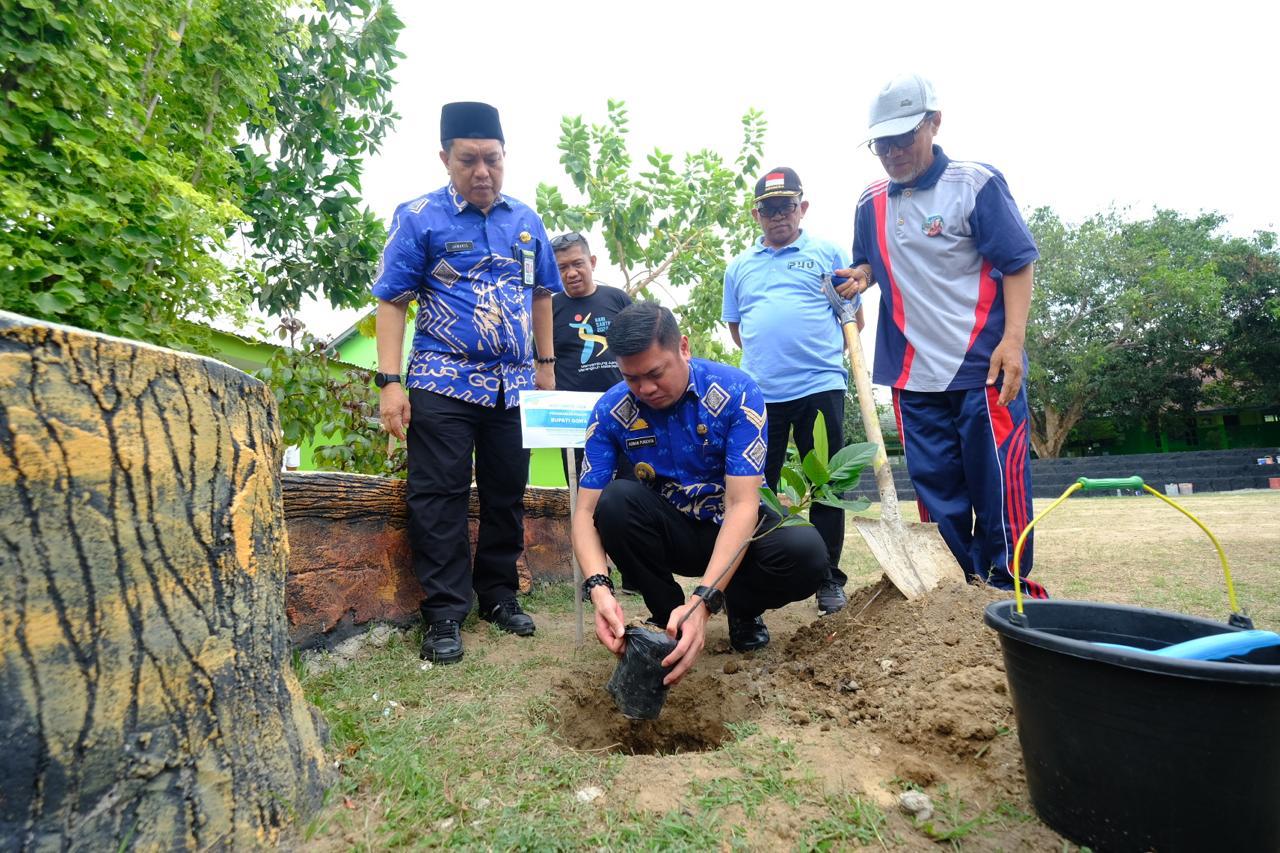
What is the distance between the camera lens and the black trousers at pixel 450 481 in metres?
2.65

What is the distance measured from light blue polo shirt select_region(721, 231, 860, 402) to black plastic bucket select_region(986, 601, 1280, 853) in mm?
2126

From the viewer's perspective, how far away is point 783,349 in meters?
3.44

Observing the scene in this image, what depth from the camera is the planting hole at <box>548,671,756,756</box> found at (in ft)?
7.07

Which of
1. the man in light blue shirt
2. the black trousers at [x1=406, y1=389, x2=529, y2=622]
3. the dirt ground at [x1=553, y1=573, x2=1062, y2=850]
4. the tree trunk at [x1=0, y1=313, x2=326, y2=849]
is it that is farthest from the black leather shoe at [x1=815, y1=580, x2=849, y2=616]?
the tree trunk at [x1=0, y1=313, x2=326, y2=849]

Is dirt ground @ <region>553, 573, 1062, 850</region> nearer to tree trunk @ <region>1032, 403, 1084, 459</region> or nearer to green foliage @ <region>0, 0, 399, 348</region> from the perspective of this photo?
green foliage @ <region>0, 0, 399, 348</region>

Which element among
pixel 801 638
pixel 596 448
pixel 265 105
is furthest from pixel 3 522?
pixel 265 105

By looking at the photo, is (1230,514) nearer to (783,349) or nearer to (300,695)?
(783,349)

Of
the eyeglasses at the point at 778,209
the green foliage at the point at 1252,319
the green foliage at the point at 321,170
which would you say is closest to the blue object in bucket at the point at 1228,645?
the eyeglasses at the point at 778,209

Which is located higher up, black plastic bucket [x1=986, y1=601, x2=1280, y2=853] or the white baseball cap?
the white baseball cap

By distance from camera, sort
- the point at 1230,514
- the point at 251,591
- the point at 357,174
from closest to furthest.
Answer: the point at 251,591
the point at 357,174
the point at 1230,514

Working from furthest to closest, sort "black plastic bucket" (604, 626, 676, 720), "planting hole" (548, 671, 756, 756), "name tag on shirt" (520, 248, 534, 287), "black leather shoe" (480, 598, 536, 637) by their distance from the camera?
"name tag on shirt" (520, 248, 534, 287), "black leather shoe" (480, 598, 536, 637), "planting hole" (548, 671, 756, 756), "black plastic bucket" (604, 626, 676, 720)

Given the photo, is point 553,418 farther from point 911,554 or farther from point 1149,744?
point 1149,744

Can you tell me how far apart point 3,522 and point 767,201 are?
3.20 m

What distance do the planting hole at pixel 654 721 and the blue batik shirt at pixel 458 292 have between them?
118cm
